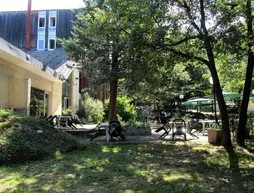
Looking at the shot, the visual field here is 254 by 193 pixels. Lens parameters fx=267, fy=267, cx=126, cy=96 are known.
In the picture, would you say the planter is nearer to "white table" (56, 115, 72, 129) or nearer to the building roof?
"white table" (56, 115, 72, 129)

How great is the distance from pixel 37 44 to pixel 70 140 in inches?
1068

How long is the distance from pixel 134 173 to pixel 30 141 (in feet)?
9.27

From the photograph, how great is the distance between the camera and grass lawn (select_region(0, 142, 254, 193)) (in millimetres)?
4301

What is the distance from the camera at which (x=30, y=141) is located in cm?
648

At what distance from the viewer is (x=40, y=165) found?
18.9ft

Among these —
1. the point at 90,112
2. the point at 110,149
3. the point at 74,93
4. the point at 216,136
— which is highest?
the point at 74,93

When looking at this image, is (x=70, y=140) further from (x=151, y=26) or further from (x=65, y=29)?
(x=65, y=29)

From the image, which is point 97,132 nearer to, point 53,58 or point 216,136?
point 216,136

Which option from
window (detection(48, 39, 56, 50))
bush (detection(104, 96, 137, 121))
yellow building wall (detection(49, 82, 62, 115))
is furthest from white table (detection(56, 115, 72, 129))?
window (detection(48, 39, 56, 50))

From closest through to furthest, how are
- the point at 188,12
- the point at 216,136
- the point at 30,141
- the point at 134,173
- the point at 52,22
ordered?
the point at 134,173 → the point at 30,141 → the point at 188,12 → the point at 216,136 → the point at 52,22

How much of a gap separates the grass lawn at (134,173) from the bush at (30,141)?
0.28 m

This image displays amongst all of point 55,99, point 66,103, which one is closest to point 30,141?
point 55,99

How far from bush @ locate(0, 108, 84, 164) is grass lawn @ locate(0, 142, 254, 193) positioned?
0.28m

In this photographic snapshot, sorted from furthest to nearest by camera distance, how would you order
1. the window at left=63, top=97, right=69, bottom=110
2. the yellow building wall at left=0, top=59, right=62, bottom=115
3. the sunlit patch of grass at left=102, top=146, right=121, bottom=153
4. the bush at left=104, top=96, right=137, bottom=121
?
the window at left=63, top=97, right=69, bottom=110
the bush at left=104, top=96, right=137, bottom=121
the yellow building wall at left=0, top=59, right=62, bottom=115
the sunlit patch of grass at left=102, top=146, right=121, bottom=153
